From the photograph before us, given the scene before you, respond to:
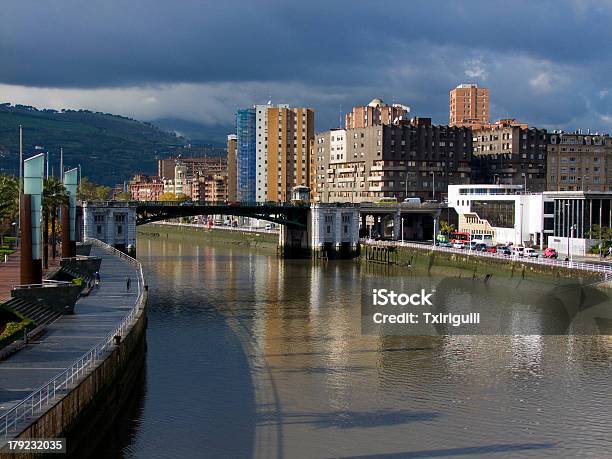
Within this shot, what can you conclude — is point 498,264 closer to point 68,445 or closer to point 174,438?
point 174,438

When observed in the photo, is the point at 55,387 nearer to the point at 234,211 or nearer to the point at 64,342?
the point at 64,342

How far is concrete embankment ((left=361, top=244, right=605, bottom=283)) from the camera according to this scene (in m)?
86.4

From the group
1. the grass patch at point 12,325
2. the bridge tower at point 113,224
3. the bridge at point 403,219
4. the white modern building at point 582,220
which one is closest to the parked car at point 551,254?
the white modern building at point 582,220

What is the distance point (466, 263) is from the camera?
107312 mm

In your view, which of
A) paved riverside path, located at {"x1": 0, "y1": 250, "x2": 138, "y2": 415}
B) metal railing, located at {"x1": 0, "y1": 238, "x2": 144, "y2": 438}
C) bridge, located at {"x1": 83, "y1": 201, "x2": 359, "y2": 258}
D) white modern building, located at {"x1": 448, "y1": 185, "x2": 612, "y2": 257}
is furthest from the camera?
bridge, located at {"x1": 83, "y1": 201, "x2": 359, "y2": 258}

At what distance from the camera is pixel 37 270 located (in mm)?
53281

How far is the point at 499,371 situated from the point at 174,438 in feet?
66.2

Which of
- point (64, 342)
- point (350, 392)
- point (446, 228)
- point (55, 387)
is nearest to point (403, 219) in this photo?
point (446, 228)

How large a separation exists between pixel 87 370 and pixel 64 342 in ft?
26.6

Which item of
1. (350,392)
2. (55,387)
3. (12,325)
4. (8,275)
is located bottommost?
(350,392)

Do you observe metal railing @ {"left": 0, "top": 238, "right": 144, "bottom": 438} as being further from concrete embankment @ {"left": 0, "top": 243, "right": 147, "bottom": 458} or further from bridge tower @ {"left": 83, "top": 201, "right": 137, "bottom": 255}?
bridge tower @ {"left": 83, "top": 201, "right": 137, "bottom": 255}

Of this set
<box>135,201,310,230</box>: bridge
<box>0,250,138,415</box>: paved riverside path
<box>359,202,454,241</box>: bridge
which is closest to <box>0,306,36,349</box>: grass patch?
<box>0,250,138,415</box>: paved riverside path

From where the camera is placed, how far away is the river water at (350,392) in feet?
113

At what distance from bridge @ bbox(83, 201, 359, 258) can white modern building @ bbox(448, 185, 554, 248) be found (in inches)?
865
